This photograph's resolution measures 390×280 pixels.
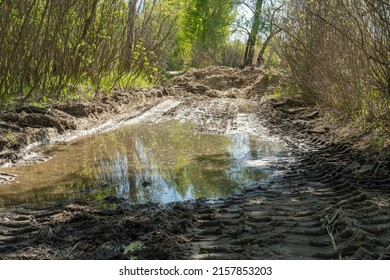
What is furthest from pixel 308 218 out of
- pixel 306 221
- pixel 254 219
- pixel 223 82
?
pixel 223 82

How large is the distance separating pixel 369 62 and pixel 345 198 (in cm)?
282

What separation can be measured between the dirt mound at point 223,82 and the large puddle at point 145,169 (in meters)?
11.6

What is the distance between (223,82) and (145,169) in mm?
17529

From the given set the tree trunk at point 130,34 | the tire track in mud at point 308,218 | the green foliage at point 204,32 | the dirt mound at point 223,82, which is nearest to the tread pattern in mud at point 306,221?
the tire track in mud at point 308,218

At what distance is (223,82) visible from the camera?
79.3ft

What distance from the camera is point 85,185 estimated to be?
6176 mm

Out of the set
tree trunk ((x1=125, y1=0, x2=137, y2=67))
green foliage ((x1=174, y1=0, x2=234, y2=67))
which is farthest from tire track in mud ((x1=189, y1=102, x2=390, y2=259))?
green foliage ((x1=174, y1=0, x2=234, y2=67))

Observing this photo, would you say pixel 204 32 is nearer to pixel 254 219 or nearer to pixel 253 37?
pixel 253 37

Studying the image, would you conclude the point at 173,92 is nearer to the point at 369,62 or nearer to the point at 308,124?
the point at 308,124

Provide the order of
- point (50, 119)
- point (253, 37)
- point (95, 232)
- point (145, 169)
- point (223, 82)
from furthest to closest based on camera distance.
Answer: point (253, 37) → point (223, 82) → point (50, 119) → point (145, 169) → point (95, 232)

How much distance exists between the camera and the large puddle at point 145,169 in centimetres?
582

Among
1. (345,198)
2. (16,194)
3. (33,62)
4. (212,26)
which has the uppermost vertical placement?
(212,26)

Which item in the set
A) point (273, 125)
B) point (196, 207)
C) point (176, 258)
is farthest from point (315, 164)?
point (273, 125)

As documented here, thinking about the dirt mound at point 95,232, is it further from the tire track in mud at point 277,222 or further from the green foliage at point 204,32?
the green foliage at point 204,32
